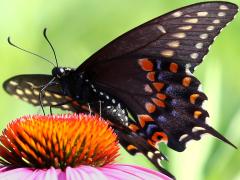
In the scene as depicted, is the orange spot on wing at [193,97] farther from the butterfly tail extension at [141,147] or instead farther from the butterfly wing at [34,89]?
the butterfly wing at [34,89]

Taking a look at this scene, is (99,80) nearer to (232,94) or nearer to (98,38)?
(232,94)

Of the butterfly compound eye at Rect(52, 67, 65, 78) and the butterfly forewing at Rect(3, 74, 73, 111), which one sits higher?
the butterfly compound eye at Rect(52, 67, 65, 78)

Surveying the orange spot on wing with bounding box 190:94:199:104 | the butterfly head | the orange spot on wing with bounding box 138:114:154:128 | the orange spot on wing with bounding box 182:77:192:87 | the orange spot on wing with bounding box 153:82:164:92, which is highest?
the butterfly head

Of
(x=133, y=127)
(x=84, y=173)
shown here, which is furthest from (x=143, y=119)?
(x=84, y=173)

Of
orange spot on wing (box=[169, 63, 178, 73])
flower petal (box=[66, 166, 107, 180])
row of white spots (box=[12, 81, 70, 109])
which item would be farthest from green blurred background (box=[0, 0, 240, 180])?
flower petal (box=[66, 166, 107, 180])

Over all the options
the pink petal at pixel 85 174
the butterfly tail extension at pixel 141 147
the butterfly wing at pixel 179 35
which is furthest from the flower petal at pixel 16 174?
the butterfly wing at pixel 179 35

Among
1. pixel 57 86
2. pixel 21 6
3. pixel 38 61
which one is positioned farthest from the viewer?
pixel 21 6

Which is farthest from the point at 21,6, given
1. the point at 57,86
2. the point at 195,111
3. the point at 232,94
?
the point at 195,111

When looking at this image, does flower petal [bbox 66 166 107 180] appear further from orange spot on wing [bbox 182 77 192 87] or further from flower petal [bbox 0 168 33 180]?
orange spot on wing [bbox 182 77 192 87]
